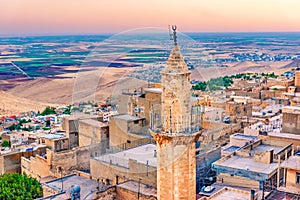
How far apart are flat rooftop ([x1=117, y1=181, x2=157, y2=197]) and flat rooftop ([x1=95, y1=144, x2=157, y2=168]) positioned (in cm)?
89

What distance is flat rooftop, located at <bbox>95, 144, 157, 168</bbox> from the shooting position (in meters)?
14.9

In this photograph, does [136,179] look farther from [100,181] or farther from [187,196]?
[187,196]

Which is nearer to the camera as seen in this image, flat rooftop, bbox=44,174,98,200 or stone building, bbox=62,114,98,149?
flat rooftop, bbox=44,174,98,200

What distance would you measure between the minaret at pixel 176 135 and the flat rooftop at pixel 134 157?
6.38 meters

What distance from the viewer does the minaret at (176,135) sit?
25.7ft

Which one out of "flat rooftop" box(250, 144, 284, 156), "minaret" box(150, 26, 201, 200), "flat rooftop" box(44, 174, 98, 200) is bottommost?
"flat rooftop" box(44, 174, 98, 200)

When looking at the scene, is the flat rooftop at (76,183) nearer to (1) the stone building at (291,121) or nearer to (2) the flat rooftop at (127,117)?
(2) the flat rooftop at (127,117)

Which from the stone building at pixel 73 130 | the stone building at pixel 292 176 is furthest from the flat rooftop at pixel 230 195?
the stone building at pixel 73 130

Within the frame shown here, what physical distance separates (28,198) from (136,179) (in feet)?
14.1

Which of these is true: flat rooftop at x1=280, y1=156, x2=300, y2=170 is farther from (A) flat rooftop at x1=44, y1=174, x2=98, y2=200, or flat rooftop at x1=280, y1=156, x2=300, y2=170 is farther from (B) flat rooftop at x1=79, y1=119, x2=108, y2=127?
(B) flat rooftop at x1=79, y1=119, x2=108, y2=127

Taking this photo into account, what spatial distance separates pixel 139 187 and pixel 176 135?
6.03m

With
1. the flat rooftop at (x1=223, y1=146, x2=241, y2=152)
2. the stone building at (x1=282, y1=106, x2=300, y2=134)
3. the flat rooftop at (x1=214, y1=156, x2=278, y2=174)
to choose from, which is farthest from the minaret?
the stone building at (x1=282, y1=106, x2=300, y2=134)

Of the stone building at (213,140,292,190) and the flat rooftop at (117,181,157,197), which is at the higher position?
the stone building at (213,140,292,190)

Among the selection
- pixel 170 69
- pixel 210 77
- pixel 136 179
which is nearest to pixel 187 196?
pixel 170 69
